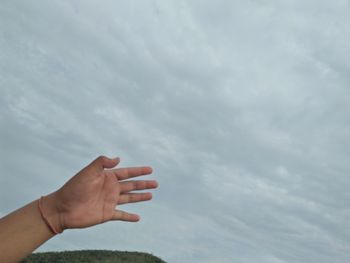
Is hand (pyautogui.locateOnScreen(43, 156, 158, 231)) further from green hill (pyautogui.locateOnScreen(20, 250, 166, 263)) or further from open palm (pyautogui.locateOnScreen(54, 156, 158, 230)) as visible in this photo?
green hill (pyautogui.locateOnScreen(20, 250, 166, 263))

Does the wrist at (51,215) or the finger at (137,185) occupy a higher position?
the finger at (137,185)

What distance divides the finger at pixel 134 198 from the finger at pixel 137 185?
0.19 ft

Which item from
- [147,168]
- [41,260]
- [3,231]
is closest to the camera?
[3,231]

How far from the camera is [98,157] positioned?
4.10 metres

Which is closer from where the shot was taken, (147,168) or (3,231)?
(3,231)

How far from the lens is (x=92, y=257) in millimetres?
25516

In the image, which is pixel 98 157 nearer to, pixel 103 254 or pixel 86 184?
pixel 86 184

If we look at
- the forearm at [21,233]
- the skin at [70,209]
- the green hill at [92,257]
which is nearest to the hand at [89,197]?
the skin at [70,209]

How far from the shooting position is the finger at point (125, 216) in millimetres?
4434

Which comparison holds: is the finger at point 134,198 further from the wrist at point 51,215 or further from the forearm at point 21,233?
the forearm at point 21,233

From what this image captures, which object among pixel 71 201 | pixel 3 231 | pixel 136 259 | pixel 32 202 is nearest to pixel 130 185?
pixel 71 201

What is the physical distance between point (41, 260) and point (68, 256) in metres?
1.40

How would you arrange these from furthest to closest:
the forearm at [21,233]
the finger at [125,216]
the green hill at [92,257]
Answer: the green hill at [92,257] < the finger at [125,216] < the forearm at [21,233]

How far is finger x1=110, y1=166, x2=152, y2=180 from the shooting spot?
4.27m
